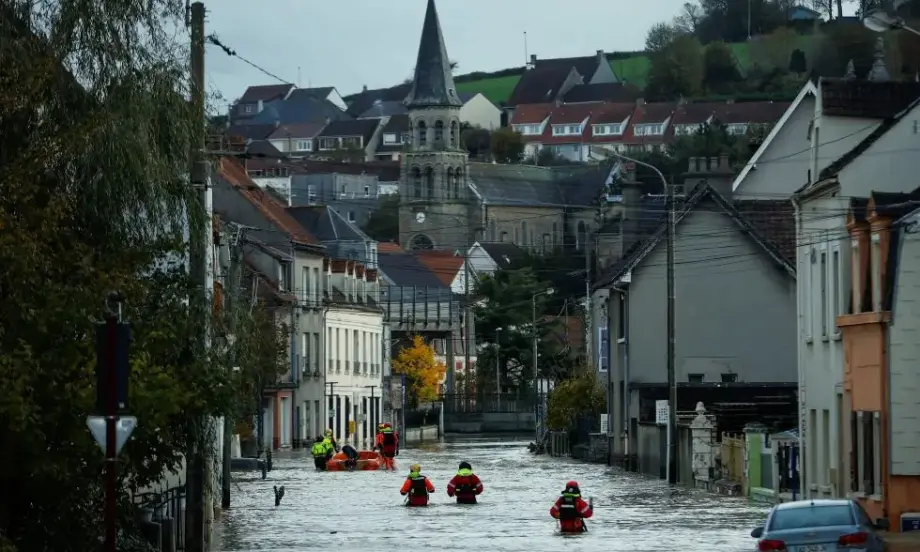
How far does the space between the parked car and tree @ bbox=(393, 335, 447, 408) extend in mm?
105670

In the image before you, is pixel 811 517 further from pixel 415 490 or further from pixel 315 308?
pixel 315 308

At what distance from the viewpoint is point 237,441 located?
232 feet

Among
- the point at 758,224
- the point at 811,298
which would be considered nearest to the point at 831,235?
the point at 811,298

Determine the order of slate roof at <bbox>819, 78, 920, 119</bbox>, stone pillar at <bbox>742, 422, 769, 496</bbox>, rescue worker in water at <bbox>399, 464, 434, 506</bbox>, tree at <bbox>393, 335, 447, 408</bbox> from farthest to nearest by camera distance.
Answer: tree at <bbox>393, 335, 447, 408</bbox> → stone pillar at <bbox>742, 422, 769, 496</bbox> → rescue worker in water at <bbox>399, 464, 434, 506</bbox> → slate roof at <bbox>819, 78, 920, 119</bbox>

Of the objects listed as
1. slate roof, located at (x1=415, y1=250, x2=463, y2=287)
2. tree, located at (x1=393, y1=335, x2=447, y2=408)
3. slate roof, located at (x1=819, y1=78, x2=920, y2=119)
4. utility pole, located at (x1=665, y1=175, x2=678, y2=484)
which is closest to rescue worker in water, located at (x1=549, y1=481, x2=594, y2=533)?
slate roof, located at (x1=819, y1=78, x2=920, y2=119)

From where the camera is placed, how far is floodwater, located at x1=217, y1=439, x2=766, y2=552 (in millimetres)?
33250

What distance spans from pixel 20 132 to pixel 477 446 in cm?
8329

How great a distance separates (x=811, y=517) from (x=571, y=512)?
11.7 metres

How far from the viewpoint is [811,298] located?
43062 millimetres

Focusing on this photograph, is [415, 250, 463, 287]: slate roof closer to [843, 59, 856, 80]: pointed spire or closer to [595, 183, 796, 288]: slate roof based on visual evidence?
[595, 183, 796, 288]: slate roof

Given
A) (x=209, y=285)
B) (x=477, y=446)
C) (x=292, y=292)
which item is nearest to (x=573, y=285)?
(x=477, y=446)

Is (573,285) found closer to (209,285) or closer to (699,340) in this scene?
(699,340)

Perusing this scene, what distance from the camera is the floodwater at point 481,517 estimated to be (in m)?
33.2

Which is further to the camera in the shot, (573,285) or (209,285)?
(573,285)
